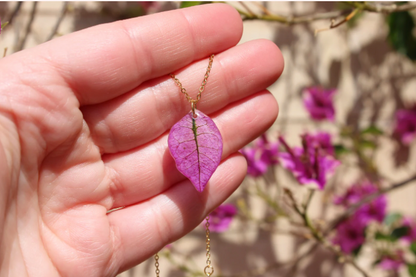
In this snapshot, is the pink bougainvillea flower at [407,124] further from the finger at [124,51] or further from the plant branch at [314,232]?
the finger at [124,51]

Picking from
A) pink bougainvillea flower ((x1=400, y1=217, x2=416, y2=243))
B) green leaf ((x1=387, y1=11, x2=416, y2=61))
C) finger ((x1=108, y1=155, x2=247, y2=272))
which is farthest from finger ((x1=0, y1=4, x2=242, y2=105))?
pink bougainvillea flower ((x1=400, y1=217, x2=416, y2=243))

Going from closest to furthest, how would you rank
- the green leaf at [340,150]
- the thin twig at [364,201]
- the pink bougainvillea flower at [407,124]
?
the thin twig at [364,201]
the green leaf at [340,150]
the pink bougainvillea flower at [407,124]

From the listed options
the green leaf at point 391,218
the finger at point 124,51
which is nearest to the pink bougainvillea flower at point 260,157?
the finger at point 124,51

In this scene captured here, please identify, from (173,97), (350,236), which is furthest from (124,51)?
(350,236)

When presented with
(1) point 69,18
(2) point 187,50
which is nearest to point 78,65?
(2) point 187,50

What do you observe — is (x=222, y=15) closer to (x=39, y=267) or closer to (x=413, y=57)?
(x=39, y=267)

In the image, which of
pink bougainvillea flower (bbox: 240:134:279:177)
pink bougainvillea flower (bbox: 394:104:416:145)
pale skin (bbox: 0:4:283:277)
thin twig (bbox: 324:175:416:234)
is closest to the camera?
pale skin (bbox: 0:4:283:277)

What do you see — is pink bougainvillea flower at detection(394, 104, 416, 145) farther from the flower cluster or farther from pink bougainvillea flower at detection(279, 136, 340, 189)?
pink bougainvillea flower at detection(279, 136, 340, 189)
